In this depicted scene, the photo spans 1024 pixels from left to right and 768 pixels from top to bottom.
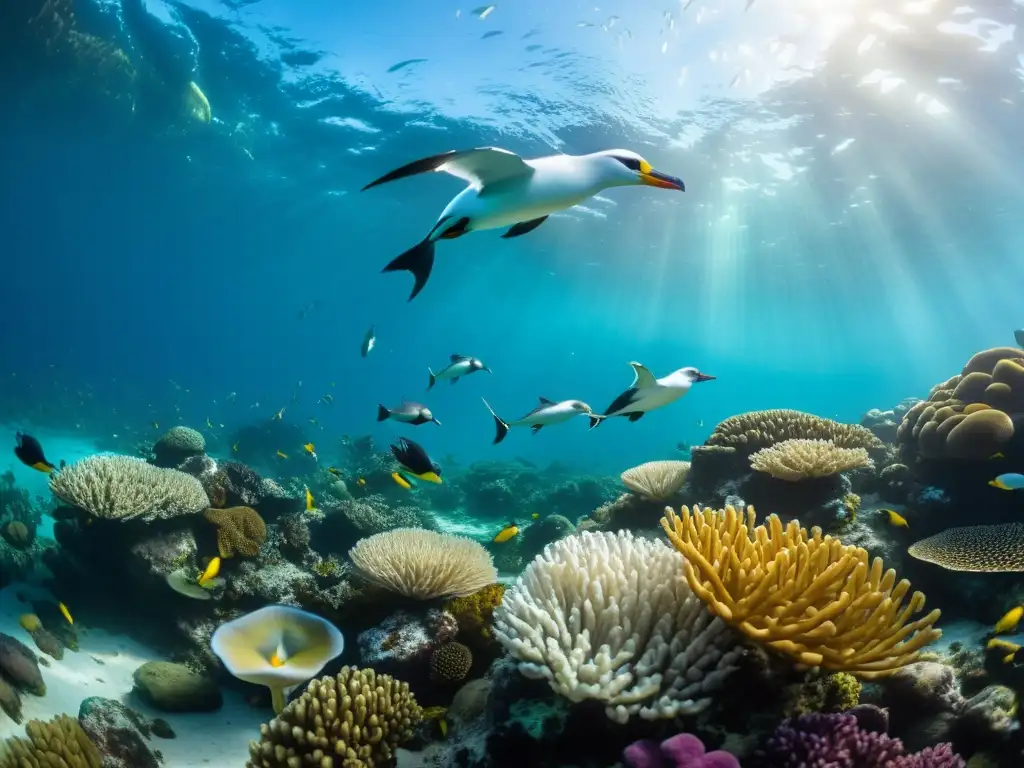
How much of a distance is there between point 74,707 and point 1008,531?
8369 mm

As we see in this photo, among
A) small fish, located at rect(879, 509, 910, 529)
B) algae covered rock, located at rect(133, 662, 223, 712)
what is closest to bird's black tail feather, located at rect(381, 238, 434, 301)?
algae covered rock, located at rect(133, 662, 223, 712)

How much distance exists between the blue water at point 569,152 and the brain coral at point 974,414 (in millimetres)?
13816

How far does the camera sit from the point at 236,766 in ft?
14.3

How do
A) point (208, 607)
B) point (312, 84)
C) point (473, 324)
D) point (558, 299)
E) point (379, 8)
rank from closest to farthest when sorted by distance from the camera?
point (208, 607), point (379, 8), point (312, 84), point (558, 299), point (473, 324)

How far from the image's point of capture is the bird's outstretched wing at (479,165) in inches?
72.1

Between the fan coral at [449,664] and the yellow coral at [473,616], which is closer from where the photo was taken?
the fan coral at [449,664]

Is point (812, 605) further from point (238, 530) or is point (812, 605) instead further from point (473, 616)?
point (238, 530)

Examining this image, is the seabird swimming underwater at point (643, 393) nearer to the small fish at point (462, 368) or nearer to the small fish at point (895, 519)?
the small fish at point (462, 368)

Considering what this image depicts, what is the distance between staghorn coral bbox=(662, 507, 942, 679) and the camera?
2.48 m

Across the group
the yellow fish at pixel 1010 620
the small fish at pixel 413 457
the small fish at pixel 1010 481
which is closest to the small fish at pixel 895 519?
the small fish at pixel 1010 481

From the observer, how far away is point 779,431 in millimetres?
6332

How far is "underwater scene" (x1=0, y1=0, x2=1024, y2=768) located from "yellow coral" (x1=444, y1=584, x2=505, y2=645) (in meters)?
0.03

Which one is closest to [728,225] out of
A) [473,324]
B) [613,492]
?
[613,492]

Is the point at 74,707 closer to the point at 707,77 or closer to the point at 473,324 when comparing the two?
the point at 707,77
